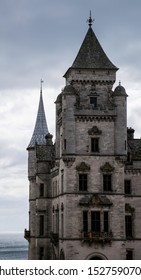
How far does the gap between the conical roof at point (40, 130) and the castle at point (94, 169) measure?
658 inches

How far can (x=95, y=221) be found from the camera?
205 ft

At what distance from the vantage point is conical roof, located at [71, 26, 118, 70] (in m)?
65.6

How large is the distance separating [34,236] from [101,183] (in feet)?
64.1

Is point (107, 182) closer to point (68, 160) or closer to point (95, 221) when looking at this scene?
point (95, 221)

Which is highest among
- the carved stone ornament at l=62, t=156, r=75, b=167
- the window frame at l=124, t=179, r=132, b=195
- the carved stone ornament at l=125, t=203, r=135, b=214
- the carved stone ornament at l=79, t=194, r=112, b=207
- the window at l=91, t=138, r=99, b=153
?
the window at l=91, t=138, r=99, b=153

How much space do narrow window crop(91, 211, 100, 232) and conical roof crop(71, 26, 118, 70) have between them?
15839mm

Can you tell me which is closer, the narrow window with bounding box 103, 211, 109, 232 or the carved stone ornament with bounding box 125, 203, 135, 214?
the narrow window with bounding box 103, 211, 109, 232

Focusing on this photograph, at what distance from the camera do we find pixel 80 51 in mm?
67500

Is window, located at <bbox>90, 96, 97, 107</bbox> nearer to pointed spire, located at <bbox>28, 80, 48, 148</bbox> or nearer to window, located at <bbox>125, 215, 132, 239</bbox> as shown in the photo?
window, located at <bbox>125, 215, 132, 239</bbox>

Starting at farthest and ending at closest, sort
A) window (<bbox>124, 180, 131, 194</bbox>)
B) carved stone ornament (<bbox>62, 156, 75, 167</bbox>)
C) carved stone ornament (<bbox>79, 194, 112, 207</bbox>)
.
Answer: window (<bbox>124, 180, 131, 194</bbox>)
carved stone ornament (<bbox>62, 156, 75, 167</bbox>)
carved stone ornament (<bbox>79, 194, 112, 207</bbox>)

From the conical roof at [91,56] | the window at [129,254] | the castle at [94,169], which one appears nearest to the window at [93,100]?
the castle at [94,169]

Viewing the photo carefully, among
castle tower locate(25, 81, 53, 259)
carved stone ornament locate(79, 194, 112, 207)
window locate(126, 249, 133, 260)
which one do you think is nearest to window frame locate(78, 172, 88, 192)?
carved stone ornament locate(79, 194, 112, 207)

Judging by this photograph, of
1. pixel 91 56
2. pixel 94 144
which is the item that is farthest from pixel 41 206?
pixel 91 56

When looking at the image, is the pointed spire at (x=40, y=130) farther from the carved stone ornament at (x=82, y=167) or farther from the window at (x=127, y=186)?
the carved stone ornament at (x=82, y=167)
